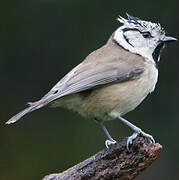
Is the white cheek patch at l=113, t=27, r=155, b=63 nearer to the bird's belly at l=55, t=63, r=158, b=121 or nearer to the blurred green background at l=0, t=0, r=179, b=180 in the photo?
the bird's belly at l=55, t=63, r=158, b=121

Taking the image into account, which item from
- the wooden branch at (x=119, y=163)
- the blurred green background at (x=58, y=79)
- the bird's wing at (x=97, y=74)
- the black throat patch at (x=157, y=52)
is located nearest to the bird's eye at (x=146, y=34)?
the black throat patch at (x=157, y=52)

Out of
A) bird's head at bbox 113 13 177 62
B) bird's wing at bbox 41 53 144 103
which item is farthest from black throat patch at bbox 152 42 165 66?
bird's wing at bbox 41 53 144 103

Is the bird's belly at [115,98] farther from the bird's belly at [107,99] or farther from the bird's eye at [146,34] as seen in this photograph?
the bird's eye at [146,34]

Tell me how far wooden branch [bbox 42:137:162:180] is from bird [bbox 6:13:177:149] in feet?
0.69

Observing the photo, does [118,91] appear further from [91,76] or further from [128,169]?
[128,169]

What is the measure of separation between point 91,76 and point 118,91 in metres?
0.28

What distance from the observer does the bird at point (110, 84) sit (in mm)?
5496

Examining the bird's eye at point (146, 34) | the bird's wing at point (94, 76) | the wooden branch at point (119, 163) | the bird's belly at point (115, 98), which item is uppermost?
the bird's eye at point (146, 34)

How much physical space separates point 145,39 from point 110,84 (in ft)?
2.41

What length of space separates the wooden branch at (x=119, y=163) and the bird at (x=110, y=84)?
21cm

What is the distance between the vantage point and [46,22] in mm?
8508

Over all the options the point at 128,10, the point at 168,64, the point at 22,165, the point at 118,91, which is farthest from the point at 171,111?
the point at 118,91

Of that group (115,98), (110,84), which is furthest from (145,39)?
(115,98)

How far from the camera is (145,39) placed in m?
6.09
